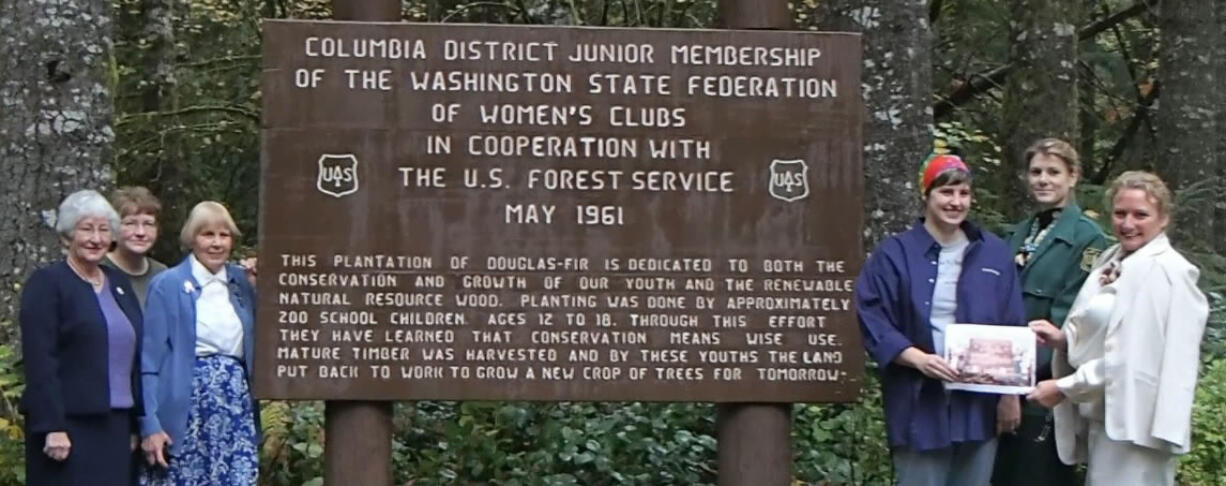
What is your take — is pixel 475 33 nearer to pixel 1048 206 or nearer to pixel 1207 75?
pixel 1048 206

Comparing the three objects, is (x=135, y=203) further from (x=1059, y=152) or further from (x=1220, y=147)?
(x=1220, y=147)

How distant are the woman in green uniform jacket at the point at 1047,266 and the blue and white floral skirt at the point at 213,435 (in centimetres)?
328

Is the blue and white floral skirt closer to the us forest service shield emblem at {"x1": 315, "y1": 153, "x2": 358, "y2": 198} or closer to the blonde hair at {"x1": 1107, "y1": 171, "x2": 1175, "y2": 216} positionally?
the us forest service shield emblem at {"x1": 315, "y1": 153, "x2": 358, "y2": 198}

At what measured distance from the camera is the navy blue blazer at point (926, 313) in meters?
6.07

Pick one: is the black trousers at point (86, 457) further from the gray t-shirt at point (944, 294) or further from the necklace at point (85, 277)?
the gray t-shirt at point (944, 294)

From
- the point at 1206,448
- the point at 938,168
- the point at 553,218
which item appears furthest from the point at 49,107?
the point at 1206,448

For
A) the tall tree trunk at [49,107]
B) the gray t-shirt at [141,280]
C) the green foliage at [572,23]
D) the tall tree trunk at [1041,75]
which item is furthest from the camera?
the tall tree trunk at [1041,75]

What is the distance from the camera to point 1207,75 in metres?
14.4

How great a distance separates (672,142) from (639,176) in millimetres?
202

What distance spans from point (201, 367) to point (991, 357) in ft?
10.7

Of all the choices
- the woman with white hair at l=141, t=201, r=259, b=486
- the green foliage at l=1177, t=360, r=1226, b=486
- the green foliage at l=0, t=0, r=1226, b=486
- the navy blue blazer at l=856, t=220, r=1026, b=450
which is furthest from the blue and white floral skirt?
the green foliage at l=1177, t=360, r=1226, b=486

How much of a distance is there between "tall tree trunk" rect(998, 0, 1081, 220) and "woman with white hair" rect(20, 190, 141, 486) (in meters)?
7.96

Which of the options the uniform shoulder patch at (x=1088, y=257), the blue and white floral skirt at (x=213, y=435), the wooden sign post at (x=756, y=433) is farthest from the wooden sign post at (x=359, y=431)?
the uniform shoulder patch at (x=1088, y=257)

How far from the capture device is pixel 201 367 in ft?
21.3
